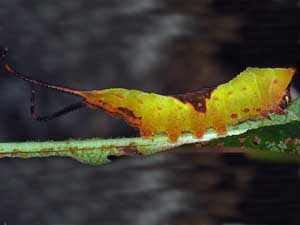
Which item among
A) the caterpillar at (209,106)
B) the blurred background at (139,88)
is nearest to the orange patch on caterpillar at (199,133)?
the caterpillar at (209,106)

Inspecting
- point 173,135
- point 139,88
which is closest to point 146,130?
point 173,135

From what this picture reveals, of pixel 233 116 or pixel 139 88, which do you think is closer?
pixel 233 116

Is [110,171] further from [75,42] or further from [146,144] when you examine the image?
[146,144]

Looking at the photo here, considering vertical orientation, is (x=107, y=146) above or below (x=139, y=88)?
below

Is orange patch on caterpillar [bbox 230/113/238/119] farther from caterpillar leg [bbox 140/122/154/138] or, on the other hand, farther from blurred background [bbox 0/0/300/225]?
blurred background [bbox 0/0/300/225]

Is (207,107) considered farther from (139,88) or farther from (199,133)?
(139,88)

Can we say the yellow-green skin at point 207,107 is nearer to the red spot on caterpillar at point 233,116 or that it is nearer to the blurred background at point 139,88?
A: the red spot on caterpillar at point 233,116
